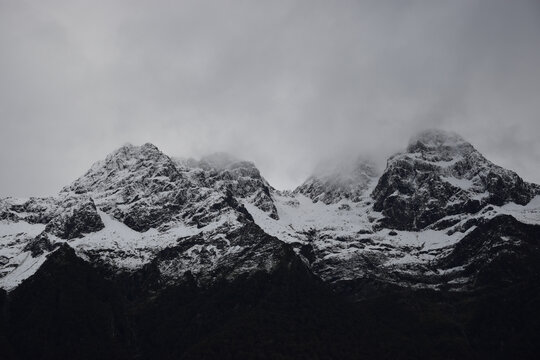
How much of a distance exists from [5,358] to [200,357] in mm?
54737

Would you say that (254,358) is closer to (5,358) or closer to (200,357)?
(200,357)

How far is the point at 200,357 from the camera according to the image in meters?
199

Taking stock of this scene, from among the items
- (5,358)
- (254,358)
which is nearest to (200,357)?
(254,358)

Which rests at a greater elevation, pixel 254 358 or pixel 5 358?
pixel 5 358

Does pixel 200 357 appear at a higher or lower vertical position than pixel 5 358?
lower

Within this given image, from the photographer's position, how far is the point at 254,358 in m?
199

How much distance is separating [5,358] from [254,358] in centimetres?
6995

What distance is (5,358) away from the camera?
7825 inches

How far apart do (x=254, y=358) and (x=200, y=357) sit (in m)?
15.2
